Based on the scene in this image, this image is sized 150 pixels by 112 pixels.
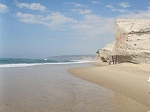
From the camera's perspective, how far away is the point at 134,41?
1742 cm

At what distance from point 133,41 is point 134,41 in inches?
4.0

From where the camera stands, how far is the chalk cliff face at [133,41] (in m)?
16.3

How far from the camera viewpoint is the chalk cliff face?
1634 centimetres

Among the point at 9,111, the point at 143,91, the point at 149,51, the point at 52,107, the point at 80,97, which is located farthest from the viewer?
the point at 149,51

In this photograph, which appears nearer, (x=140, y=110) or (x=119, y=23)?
(x=140, y=110)

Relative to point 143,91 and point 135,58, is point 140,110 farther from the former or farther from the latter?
point 135,58

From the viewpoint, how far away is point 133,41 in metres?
17.5

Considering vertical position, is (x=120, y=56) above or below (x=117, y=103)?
above

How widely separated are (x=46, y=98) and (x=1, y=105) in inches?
57.5

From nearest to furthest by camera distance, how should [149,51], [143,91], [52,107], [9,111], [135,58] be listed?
[9,111]
[52,107]
[143,91]
[149,51]
[135,58]

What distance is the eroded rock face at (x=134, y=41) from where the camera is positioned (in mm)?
16344

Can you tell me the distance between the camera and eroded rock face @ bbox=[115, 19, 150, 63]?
16.3 meters

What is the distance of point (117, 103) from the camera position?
6.00m

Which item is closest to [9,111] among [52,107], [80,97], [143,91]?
[52,107]
